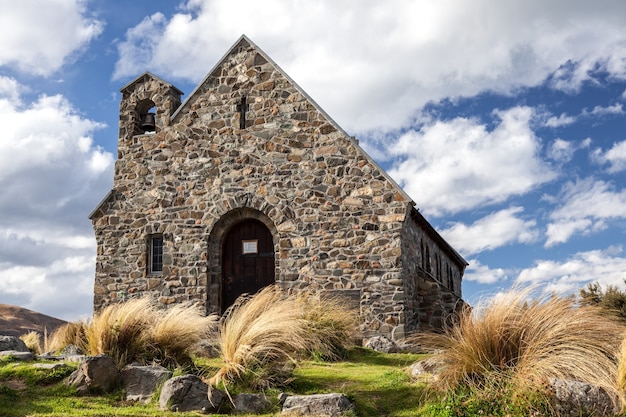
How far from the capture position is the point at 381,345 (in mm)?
14156

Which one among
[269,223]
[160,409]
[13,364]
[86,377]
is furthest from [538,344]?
[269,223]

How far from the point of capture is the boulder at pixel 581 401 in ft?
23.4

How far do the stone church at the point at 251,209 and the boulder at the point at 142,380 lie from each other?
7.07m

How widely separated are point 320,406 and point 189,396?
1758 millimetres

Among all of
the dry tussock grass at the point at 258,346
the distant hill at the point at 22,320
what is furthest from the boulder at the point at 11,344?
the distant hill at the point at 22,320

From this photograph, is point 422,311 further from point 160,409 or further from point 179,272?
point 160,409

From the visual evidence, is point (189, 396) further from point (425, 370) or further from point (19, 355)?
point (19, 355)

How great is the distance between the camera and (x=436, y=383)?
8.14 metres

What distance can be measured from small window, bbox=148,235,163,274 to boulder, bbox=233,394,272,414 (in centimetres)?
973

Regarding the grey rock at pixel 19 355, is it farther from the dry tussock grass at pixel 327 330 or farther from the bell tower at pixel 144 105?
the bell tower at pixel 144 105

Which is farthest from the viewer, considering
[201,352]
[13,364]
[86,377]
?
[201,352]

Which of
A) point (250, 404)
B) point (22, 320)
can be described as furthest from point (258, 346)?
point (22, 320)

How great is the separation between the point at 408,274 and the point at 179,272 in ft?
20.4

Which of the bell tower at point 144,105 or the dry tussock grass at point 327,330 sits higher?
the bell tower at point 144,105
